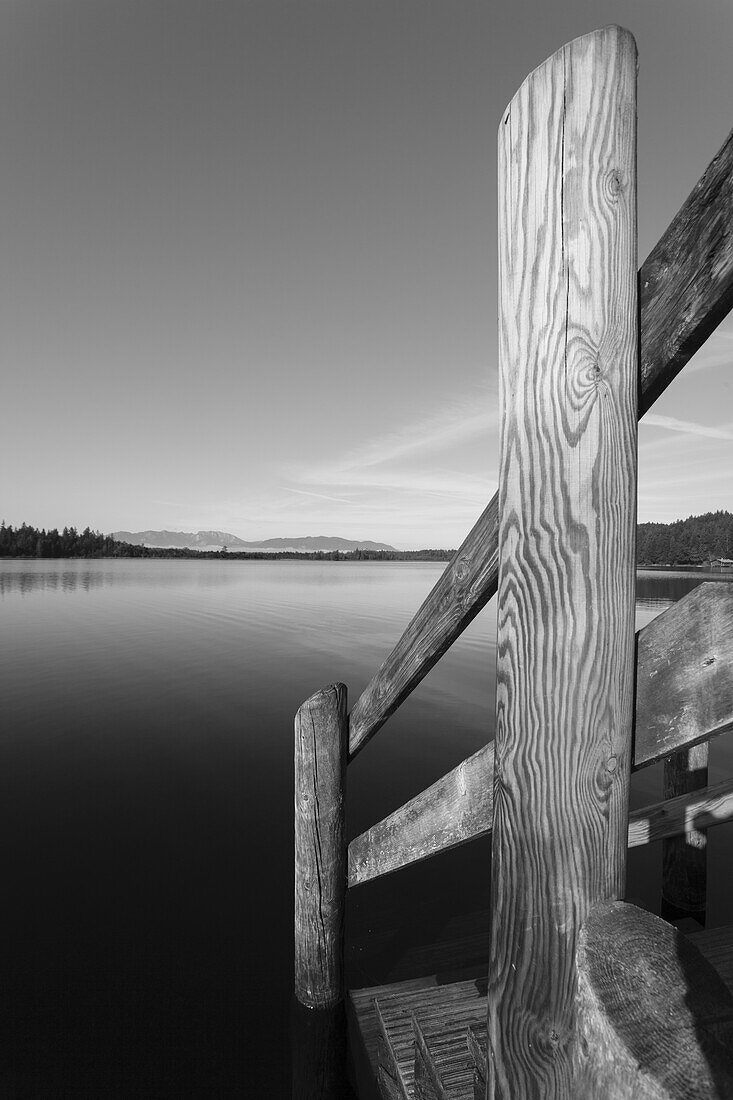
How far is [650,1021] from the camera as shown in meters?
0.66

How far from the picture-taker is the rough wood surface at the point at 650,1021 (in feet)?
1.96

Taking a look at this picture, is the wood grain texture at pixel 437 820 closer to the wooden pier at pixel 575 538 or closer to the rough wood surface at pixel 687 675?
the wooden pier at pixel 575 538

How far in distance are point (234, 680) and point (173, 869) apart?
829 centimetres

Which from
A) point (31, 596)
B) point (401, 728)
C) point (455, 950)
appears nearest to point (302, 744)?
point (455, 950)

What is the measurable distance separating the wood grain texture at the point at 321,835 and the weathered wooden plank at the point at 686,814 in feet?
7.05

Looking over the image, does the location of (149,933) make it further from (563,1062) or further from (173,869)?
(563,1062)

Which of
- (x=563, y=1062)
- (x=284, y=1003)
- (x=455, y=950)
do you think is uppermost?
(x=563, y=1062)

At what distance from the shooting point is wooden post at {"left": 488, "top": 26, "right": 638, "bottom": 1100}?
4.33 feet

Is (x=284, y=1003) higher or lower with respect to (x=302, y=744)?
lower

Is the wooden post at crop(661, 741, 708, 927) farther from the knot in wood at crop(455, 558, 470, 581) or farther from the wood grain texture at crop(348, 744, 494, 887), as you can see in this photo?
the knot in wood at crop(455, 558, 470, 581)

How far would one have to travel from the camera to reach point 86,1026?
457 centimetres

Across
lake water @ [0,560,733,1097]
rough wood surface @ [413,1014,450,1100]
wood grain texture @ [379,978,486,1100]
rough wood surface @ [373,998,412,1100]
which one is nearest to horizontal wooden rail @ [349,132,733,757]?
rough wood surface @ [413,1014,450,1100]

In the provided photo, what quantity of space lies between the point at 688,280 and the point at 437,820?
6.29ft

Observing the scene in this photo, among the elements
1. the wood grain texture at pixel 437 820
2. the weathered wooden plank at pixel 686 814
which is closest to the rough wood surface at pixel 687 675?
the wood grain texture at pixel 437 820
